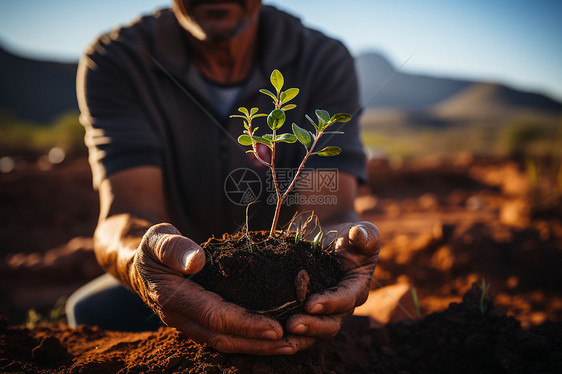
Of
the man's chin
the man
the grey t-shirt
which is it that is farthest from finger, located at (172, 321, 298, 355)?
the man's chin

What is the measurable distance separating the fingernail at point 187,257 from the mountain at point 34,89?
33683mm

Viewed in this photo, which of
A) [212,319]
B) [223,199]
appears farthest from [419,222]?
[212,319]

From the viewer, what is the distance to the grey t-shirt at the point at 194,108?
1.96 m

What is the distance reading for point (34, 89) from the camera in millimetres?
30578

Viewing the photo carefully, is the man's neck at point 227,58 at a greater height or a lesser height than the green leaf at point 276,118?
greater

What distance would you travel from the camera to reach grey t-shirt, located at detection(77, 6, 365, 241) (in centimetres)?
196

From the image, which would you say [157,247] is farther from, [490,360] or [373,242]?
[490,360]

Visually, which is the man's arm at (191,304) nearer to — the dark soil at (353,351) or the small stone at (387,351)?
the dark soil at (353,351)

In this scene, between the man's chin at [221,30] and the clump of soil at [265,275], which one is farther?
the man's chin at [221,30]

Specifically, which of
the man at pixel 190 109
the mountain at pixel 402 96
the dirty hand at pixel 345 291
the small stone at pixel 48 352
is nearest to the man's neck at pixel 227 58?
→ the man at pixel 190 109

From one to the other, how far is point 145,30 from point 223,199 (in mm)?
1160

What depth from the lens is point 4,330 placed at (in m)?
1.39

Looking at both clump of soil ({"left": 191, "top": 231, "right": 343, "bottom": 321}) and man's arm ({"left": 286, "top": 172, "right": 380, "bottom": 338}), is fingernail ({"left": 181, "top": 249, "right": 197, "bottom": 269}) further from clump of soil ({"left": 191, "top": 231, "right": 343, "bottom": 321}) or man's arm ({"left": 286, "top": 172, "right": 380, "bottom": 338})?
man's arm ({"left": 286, "top": 172, "right": 380, "bottom": 338})

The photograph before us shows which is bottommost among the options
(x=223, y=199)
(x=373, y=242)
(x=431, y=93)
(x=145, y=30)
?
(x=431, y=93)
